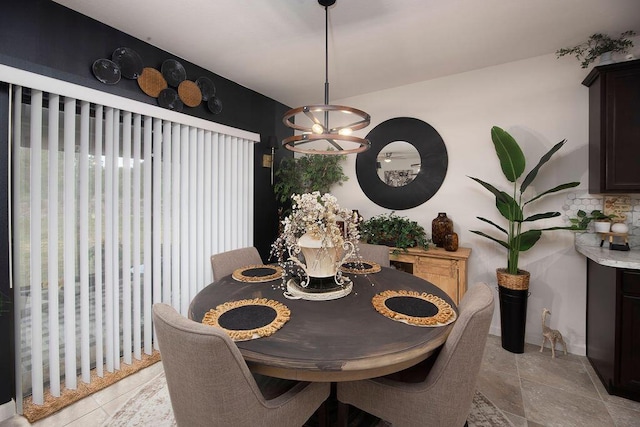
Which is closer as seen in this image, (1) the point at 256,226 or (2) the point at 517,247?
(2) the point at 517,247

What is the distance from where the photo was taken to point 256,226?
3.60 m

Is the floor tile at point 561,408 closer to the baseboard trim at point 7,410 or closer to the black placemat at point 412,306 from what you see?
the black placemat at point 412,306

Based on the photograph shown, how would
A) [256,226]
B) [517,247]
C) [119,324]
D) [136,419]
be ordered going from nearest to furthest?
1. [136,419]
2. [119,324]
3. [517,247]
4. [256,226]

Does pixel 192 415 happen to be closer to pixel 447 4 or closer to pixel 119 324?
pixel 119 324

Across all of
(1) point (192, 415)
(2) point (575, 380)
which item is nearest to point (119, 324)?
(1) point (192, 415)

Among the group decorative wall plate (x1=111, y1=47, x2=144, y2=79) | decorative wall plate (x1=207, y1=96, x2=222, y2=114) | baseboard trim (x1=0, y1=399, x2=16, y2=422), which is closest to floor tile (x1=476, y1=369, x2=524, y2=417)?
baseboard trim (x1=0, y1=399, x2=16, y2=422)

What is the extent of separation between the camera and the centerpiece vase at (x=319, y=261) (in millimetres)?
1662

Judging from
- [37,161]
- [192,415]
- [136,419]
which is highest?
[37,161]

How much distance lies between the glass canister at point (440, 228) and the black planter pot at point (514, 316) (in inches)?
26.3

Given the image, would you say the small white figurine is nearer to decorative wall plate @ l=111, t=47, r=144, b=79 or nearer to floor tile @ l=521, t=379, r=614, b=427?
floor tile @ l=521, t=379, r=614, b=427

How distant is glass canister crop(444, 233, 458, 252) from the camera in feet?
9.09

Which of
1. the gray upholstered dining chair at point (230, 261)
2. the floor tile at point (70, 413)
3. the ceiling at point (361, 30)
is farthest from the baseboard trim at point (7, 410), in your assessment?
the ceiling at point (361, 30)

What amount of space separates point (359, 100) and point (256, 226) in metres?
2.10

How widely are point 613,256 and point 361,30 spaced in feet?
8.24
